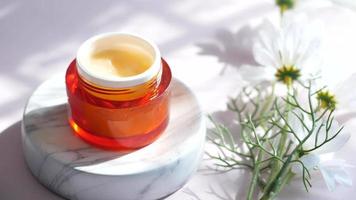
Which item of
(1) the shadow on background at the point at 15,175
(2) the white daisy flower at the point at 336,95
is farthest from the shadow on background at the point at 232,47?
(1) the shadow on background at the point at 15,175

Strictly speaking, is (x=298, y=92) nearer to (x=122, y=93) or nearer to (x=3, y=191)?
(x=122, y=93)

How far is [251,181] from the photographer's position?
612mm

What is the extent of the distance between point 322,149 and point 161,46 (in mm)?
257

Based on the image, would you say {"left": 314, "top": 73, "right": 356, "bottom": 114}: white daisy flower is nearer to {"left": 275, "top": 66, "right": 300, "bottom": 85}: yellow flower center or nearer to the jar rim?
{"left": 275, "top": 66, "right": 300, "bottom": 85}: yellow flower center

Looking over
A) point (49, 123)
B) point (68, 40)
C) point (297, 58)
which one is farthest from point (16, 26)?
point (297, 58)

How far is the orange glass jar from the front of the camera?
560mm

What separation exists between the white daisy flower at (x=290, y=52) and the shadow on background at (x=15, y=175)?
248 mm

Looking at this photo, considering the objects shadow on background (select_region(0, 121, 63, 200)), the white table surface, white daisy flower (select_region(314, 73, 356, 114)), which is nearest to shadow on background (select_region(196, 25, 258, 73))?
the white table surface

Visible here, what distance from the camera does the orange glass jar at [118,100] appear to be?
56 cm

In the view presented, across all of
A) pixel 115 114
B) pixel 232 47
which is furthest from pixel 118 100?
pixel 232 47

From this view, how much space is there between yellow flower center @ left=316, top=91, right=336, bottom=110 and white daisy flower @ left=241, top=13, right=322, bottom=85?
4 cm

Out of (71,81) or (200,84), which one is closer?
(71,81)

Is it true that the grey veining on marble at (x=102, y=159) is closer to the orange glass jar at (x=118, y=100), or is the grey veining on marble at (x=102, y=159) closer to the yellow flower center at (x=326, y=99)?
the orange glass jar at (x=118, y=100)

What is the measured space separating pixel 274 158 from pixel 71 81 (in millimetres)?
195
